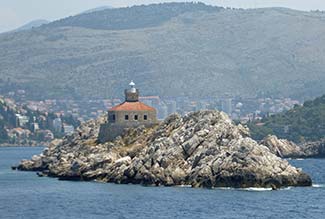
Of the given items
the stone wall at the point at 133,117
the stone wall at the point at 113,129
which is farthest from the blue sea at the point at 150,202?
the stone wall at the point at 133,117

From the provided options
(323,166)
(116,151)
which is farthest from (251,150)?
(323,166)

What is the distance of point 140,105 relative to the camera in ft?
482

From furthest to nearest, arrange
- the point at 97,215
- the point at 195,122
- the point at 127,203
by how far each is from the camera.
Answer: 1. the point at 195,122
2. the point at 127,203
3. the point at 97,215

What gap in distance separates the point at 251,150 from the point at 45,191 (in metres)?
17.8

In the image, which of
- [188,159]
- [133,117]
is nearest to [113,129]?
[133,117]

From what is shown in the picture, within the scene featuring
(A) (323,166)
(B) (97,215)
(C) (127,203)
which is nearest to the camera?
(B) (97,215)

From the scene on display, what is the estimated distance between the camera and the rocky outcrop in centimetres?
12038

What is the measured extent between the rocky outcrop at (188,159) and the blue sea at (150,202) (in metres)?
1.50

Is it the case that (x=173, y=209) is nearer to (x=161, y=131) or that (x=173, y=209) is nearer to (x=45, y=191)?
(x=45, y=191)

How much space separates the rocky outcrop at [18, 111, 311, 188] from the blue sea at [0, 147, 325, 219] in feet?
4.91

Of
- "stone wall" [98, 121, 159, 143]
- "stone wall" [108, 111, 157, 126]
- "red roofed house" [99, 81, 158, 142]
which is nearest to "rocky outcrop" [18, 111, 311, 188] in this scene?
"stone wall" [98, 121, 159, 143]

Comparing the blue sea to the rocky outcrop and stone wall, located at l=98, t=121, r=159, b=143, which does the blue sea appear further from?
stone wall, located at l=98, t=121, r=159, b=143

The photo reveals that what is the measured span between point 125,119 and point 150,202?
34.6 meters

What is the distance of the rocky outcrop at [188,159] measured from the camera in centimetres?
12038
